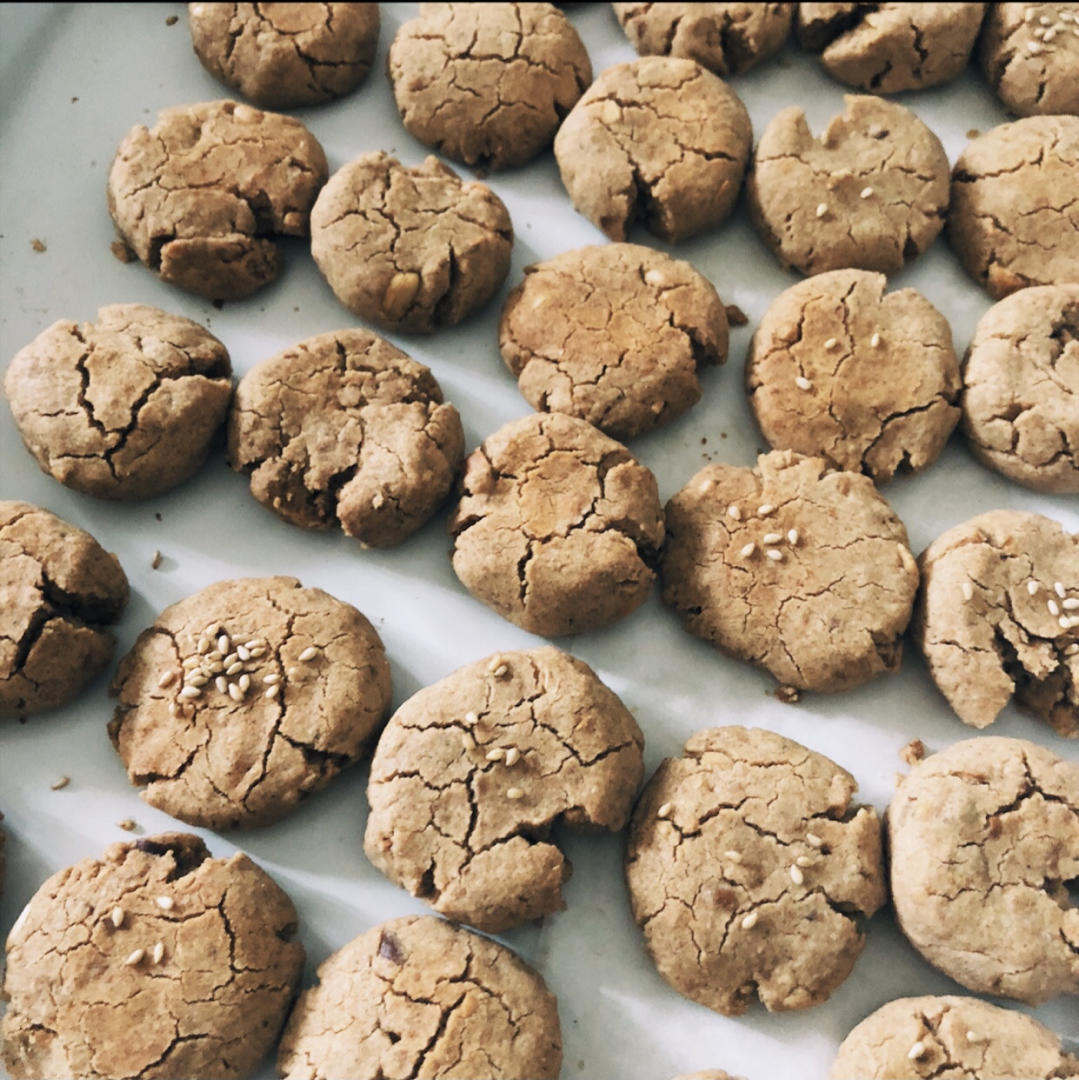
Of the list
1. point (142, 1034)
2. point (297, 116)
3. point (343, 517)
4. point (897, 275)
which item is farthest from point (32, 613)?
point (897, 275)

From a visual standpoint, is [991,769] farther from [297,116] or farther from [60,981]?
[297,116]

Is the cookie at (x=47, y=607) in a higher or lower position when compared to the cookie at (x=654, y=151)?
lower

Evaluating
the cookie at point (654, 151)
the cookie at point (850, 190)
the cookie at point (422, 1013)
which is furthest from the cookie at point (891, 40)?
the cookie at point (422, 1013)

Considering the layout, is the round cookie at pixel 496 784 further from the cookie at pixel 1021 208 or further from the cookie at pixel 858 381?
the cookie at pixel 1021 208

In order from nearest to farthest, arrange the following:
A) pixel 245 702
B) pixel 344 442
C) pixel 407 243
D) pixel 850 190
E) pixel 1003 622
Result: pixel 245 702 → pixel 1003 622 → pixel 344 442 → pixel 407 243 → pixel 850 190

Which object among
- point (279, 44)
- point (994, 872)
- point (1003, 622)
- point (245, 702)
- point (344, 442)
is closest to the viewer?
point (994, 872)

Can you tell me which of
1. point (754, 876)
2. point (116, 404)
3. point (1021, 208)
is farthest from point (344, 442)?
point (1021, 208)

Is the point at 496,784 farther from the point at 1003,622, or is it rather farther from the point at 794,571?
the point at 1003,622
